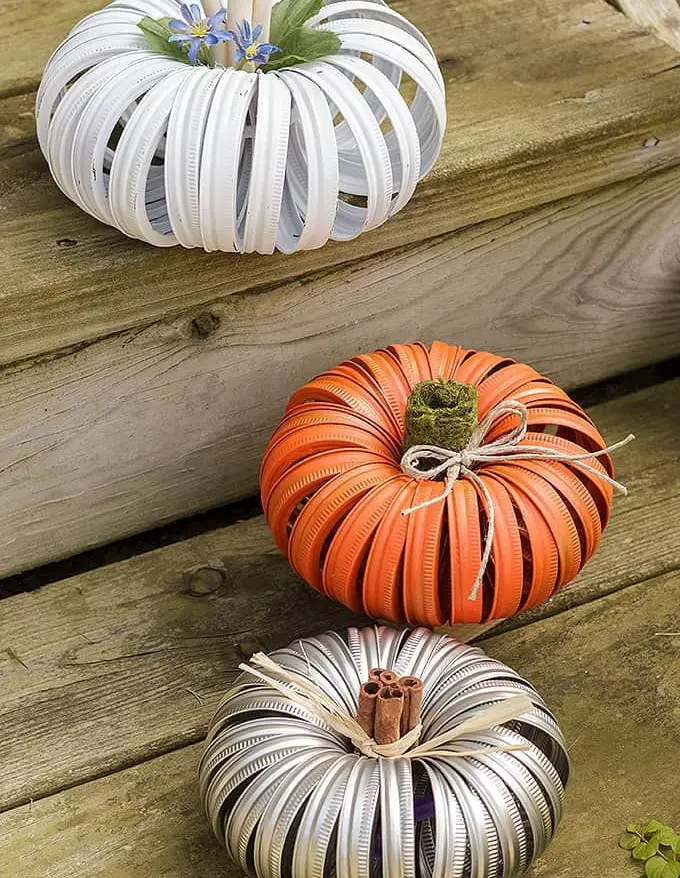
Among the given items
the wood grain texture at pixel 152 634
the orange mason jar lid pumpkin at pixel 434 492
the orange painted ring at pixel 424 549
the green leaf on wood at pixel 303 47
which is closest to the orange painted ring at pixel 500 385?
the orange mason jar lid pumpkin at pixel 434 492

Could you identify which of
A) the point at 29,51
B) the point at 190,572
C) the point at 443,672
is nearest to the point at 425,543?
the point at 443,672

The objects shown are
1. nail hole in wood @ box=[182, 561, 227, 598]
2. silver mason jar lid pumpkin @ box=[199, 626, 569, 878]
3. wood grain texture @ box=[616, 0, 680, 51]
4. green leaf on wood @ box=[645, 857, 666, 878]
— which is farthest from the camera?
wood grain texture @ box=[616, 0, 680, 51]

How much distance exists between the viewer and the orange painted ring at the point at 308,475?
1067mm

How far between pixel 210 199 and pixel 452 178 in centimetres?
29

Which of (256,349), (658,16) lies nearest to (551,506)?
(256,349)

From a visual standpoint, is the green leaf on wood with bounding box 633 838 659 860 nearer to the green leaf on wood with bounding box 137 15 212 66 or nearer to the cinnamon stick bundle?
the cinnamon stick bundle

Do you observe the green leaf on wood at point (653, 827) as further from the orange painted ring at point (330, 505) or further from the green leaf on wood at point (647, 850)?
the orange painted ring at point (330, 505)

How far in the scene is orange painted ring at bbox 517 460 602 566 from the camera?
3.50 feet

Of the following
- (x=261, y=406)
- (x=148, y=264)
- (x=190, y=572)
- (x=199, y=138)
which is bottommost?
(x=190, y=572)

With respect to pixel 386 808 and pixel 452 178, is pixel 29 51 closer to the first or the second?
pixel 452 178

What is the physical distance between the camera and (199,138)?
3.39ft

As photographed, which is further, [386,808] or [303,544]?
[303,544]

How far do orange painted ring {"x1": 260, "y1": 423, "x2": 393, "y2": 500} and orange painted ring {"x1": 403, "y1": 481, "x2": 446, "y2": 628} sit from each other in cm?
7

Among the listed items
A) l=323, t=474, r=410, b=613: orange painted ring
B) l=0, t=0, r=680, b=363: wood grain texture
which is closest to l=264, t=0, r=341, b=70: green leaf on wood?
l=0, t=0, r=680, b=363: wood grain texture
